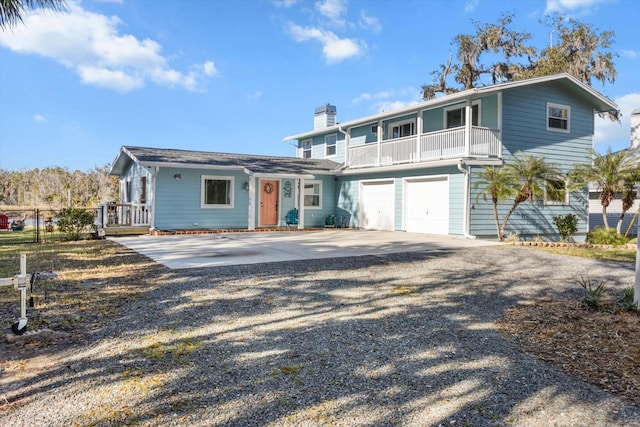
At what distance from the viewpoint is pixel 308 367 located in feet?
11.9

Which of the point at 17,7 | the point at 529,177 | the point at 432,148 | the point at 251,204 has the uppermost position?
the point at 17,7

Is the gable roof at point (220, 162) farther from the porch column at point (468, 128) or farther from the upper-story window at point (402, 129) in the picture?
the porch column at point (468, 128)

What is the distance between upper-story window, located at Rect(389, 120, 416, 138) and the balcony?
1.47 metres

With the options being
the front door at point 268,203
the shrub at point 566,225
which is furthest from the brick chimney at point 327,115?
the shrub at point 566,225

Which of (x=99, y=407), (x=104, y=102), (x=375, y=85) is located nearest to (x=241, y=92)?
(x=375, y=85)

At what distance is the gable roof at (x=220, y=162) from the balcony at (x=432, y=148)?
7.83 ft

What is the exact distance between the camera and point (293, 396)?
309 cm

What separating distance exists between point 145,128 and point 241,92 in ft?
45.2

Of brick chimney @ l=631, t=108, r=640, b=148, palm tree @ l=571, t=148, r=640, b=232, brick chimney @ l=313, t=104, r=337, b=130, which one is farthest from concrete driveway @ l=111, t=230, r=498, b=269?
brick chimney @ l=631, t=108, r=640, b=148

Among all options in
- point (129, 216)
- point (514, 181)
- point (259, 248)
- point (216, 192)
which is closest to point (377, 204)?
point (514, 181)

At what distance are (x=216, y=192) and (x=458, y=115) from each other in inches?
392

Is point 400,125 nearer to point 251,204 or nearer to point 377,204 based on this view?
point 377,204

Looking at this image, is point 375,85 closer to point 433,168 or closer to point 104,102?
point 433,168

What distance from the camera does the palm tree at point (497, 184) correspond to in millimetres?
13430
